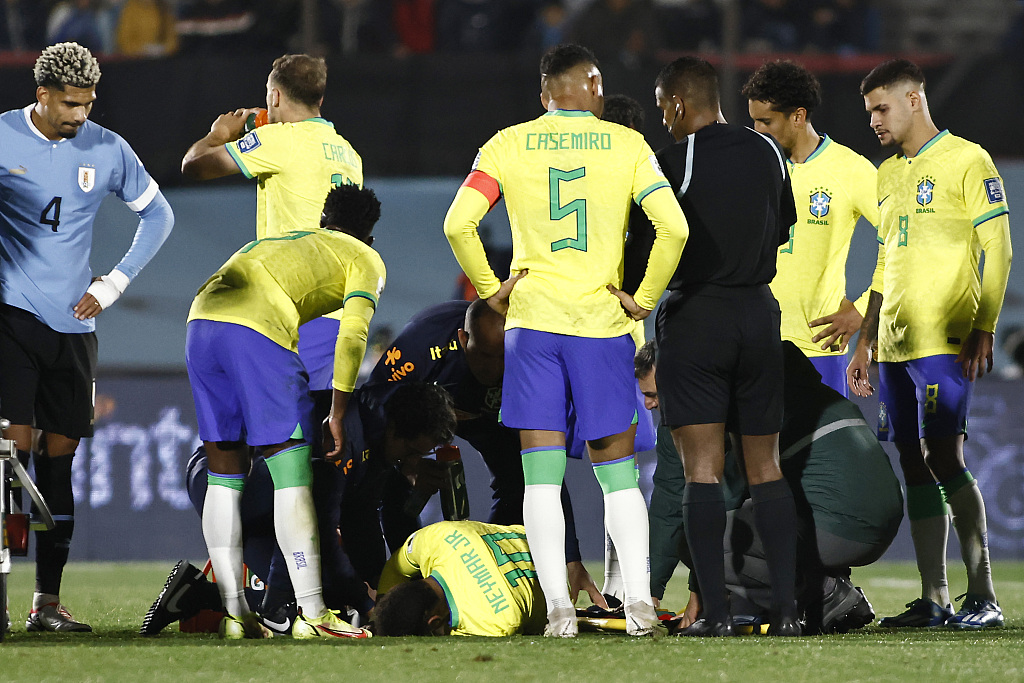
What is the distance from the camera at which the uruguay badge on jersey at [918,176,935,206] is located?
17.2ft

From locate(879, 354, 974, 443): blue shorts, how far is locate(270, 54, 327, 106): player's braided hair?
9.11 ft

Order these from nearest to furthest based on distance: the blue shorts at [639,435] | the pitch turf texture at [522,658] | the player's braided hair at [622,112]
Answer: the pitch turf texture at [522,658] → the blue shorts at [639,435] → the player's braided hair at [622,112]

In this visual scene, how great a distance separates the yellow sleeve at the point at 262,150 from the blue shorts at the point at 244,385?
3.65ft

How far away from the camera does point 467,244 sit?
445cm

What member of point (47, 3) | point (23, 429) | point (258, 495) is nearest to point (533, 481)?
point (258, 495)

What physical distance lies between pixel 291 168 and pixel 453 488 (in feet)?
5.14

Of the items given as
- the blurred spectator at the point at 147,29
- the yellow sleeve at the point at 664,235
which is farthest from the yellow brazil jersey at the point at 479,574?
the blurred spectator at the point at 147,29

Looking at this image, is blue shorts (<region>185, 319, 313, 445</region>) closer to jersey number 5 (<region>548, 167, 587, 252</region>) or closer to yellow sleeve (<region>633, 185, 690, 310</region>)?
jersey number 5 (<region>548, 167, 587, 252</region>)

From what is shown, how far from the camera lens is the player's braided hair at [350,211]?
498cm

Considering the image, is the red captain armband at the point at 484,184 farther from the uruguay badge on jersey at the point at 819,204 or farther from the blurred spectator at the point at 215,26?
the blurred spectator at the point at 215,26

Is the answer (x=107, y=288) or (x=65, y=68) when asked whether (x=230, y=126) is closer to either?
(x=65, y=68)

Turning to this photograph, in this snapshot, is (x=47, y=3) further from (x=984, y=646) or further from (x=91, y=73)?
(x=984, y=646)

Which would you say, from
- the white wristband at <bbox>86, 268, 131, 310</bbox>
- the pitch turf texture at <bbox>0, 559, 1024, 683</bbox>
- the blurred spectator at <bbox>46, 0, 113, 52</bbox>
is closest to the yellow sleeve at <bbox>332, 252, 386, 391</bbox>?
the pitch turf texture at <bbox>0, 559, 1024, 683</bbox>

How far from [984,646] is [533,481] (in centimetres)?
152
